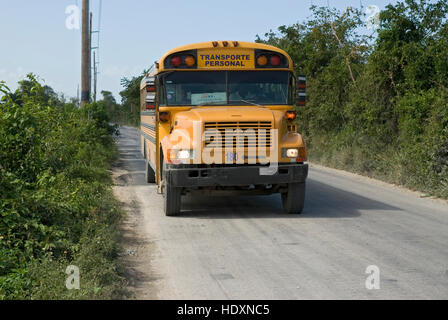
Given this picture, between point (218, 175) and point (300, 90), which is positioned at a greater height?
point (300, 90)

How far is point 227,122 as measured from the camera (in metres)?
9.54

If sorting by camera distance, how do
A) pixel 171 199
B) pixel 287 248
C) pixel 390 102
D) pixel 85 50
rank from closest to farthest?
pixel 287 248, pixel 171 199, pixel 390 102, pixel 85 50

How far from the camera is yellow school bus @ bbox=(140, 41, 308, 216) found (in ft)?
31.4

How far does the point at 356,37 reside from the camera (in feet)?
80.6

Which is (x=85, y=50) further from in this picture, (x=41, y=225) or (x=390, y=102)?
(x=41, y=225)

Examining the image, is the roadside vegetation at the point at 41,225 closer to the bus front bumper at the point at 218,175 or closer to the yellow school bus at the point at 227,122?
the bus front bumper at the point at 218,175

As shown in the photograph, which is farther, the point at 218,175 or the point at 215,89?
the point at 215,89

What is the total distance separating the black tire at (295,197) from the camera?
10.1 m

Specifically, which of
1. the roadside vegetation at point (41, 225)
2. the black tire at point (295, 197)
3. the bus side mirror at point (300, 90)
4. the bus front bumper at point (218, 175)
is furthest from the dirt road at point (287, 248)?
the bus side mirror at point (300, 90)

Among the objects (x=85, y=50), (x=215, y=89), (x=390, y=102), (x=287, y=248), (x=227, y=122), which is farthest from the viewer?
(x=85, y=50)

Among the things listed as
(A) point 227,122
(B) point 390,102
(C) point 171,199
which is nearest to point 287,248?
(A) point 227,122

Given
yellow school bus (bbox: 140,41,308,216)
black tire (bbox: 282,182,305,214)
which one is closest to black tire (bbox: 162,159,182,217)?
yellow school bus (bbox: 140,41,308,216)

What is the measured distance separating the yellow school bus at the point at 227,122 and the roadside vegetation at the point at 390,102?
4.35 metres

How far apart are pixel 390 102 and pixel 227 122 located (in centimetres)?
940
